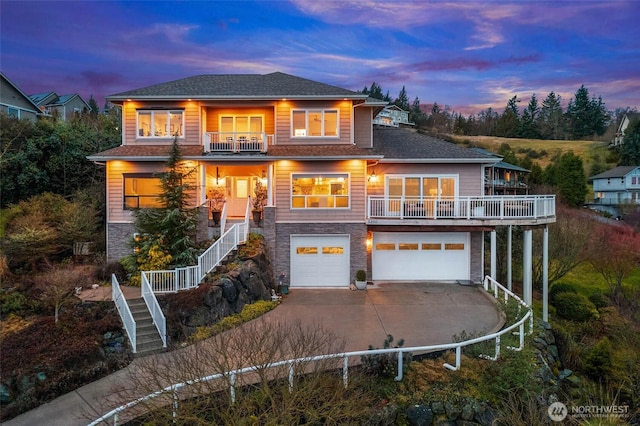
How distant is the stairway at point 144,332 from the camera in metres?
10.0

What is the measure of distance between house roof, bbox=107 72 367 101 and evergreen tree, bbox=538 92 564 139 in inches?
3311

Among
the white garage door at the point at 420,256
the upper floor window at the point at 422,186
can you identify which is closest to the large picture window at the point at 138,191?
the white garage door at the point at 420,256

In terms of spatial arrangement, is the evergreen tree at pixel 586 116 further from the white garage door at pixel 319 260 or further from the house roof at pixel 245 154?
the white garage door at pixel 319 260

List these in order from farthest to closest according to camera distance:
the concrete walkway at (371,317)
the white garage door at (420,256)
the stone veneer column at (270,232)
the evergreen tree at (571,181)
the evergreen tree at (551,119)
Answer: the evergreen tree at (551,119)
the evergreen tree at (571,181)
the white garage door at (420,256)
the stone veneer column at (270,232)
the concrete walkway at (371,317)

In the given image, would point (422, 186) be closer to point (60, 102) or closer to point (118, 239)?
point (118, 239)

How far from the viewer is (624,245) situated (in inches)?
899

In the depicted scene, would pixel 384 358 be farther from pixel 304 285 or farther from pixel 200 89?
pixel 200 89

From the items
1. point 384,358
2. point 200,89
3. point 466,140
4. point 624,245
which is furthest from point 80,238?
point 466,140

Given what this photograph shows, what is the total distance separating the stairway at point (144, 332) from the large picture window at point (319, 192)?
7.73 meters

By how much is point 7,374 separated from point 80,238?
949 cm

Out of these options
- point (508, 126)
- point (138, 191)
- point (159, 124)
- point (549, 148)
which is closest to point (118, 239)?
point (138, 191)

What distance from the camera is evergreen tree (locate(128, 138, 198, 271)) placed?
13664 millimetres

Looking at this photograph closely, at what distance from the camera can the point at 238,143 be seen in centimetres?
1684

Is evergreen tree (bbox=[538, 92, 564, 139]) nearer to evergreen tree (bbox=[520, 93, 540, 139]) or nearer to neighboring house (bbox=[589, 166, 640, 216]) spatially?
evergreen tree (bbox=[520, 93, 540, 139])
